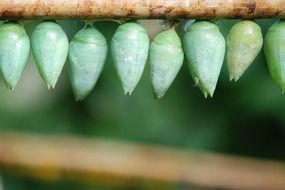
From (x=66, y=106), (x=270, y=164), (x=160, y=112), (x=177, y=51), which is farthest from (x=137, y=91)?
(x=177, y=51)

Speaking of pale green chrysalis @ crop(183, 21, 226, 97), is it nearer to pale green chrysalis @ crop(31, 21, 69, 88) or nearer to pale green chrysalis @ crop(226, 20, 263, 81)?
pale green chrysalis @ crop(226, 20, 263, 81)

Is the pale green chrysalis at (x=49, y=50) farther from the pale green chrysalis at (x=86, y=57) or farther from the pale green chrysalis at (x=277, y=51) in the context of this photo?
the pale green chrysalis at (x=277, y=51)

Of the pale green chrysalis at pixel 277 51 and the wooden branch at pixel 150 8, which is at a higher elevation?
the wooden branch at pixel 150 8

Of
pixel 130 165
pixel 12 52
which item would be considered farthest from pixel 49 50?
pixel 130 165

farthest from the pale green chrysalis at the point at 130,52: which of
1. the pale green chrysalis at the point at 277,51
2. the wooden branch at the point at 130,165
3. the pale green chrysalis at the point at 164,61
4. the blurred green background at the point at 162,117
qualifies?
the blurred green background at the point at 162,117

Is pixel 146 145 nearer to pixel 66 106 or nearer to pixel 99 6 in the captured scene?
pixel 66 106

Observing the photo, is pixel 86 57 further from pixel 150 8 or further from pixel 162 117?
pixel 162 117

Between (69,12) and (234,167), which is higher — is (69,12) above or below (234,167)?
above
